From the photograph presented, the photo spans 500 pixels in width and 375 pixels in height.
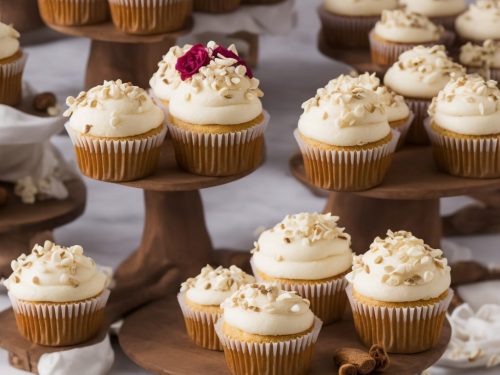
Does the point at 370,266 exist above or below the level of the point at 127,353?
above

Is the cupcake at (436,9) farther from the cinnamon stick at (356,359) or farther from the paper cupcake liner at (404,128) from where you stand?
the cinnamon stick at (356,359)

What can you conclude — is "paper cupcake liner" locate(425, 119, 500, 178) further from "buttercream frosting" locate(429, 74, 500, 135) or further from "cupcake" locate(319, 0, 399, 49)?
"cupcake" locate(319, 0, 399, 49)

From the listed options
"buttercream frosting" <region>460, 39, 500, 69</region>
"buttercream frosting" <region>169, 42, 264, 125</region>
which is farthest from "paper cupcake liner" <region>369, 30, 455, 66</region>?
"buttercream frosting" <region>169, 42, 264, 125</region>

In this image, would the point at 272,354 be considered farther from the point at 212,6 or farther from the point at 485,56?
the point at 212,6

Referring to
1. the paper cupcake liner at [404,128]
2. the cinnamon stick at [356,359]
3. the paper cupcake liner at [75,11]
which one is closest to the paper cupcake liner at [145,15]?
the paper cupcake liner at [75,11]

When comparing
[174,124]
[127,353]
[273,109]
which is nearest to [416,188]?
[174,124]

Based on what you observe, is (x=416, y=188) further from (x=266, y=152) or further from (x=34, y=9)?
(x=34, y=9)
